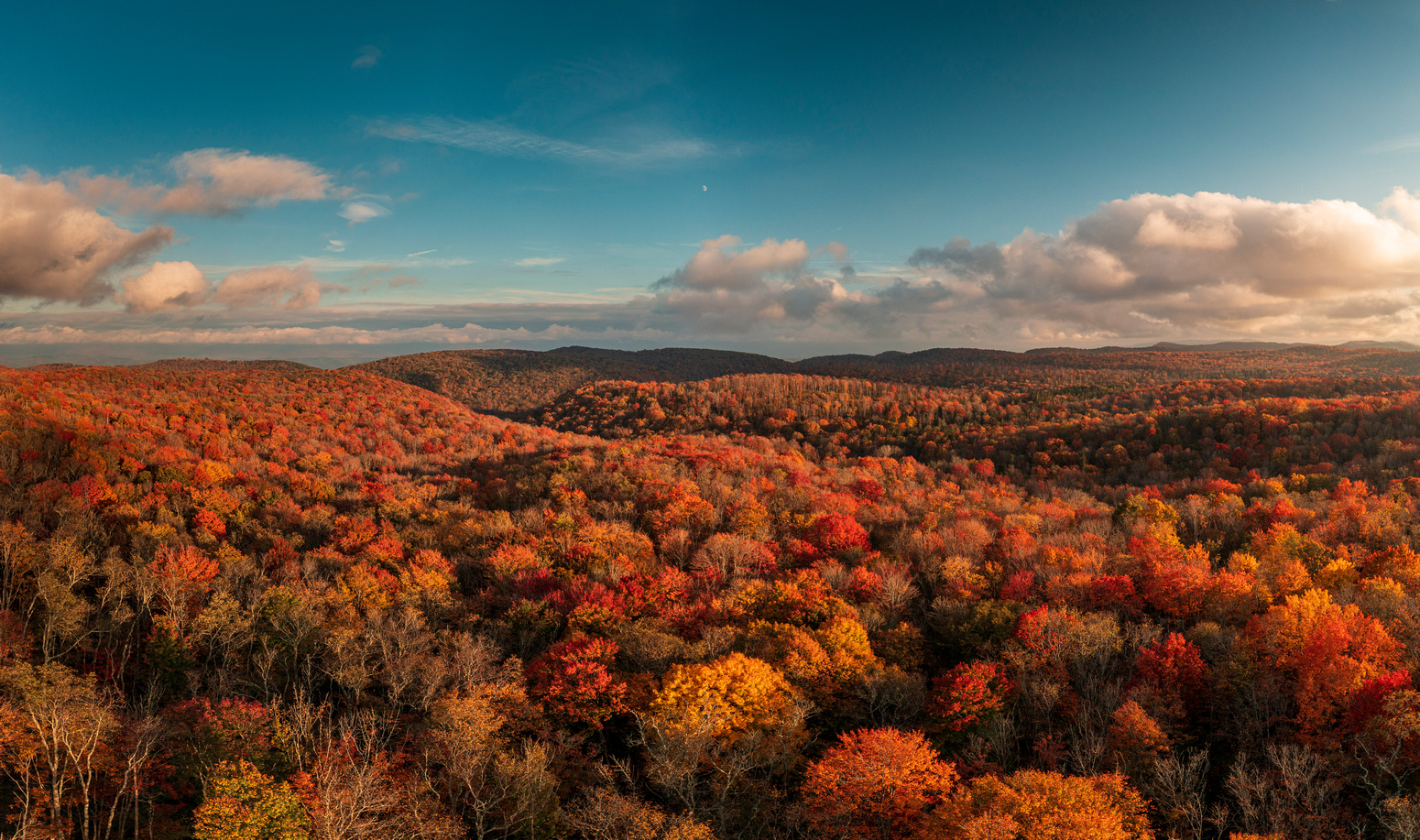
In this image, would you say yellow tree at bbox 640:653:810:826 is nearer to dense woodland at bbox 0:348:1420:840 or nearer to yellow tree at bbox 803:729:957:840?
dense woodland at bbox 0:348:1420:840

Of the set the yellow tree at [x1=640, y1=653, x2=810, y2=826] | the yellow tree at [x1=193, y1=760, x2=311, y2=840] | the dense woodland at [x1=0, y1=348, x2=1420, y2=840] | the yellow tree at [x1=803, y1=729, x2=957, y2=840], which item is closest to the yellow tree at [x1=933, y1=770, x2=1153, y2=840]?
the dense woodland at [x1=0, y1=348, x2=1420, y2=840]

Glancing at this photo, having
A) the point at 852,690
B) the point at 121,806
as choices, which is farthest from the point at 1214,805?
the point at 121,806

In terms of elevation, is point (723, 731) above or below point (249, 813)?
below

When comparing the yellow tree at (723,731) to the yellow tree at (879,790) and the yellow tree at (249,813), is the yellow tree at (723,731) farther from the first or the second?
the yellow tree at (249,813)

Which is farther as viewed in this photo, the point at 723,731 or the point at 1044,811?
the point at 723,731

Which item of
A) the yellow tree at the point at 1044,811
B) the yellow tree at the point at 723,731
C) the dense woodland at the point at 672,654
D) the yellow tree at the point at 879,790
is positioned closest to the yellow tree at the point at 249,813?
the dense woodland at the point at 672,654

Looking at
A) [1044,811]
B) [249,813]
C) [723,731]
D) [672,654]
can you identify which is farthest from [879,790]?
[249,813]

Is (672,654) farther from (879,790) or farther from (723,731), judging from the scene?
(879,790)

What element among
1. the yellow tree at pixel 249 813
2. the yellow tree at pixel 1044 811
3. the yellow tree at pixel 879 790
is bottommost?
the yellow tree at pixel 879 790

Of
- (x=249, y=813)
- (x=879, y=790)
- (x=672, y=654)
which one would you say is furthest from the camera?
(x=672, y=654)
